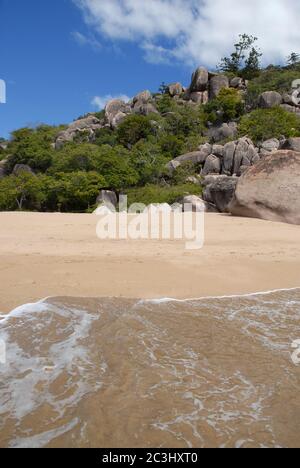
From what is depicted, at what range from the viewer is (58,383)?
2346mm

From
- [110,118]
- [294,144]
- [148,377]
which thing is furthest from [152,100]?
[148,377]

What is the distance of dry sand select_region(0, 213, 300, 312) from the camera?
4.41m

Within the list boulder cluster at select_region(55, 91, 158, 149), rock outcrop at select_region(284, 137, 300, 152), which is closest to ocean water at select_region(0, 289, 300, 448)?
rock outcrop at select_region(284, 137, 300, 152)

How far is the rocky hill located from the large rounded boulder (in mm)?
27

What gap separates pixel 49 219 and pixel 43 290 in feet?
20.3

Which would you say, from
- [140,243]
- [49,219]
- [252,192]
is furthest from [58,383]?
[252,192]

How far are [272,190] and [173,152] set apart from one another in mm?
28804

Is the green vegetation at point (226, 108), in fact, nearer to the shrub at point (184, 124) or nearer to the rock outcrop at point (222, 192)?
the shrub at point (184, 124)

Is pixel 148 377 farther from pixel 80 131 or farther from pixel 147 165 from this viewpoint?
pixel 80 131

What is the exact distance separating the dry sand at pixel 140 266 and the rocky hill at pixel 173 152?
3819 mm

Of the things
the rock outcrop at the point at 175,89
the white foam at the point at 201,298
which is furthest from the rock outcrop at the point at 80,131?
the white foam at the point at 201,298

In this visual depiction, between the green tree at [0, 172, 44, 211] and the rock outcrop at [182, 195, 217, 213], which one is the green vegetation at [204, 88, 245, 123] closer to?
the green tree at [0, 172, 44, 211]

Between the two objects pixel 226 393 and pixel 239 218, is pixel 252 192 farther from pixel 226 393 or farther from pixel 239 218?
pixel 226 393

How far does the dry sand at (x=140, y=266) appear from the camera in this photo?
4410 mm
